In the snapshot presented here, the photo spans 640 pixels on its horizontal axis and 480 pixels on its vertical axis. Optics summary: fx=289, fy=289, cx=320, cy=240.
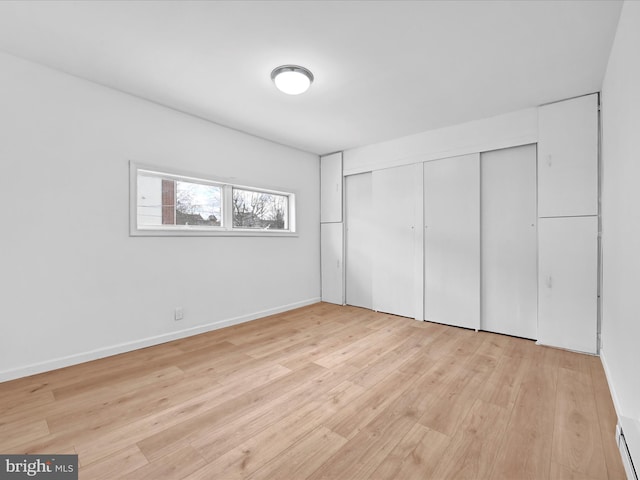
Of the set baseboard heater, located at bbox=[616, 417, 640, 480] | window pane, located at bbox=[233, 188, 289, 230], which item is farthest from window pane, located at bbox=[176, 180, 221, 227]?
baseboard heater, located at bbox=[616, 417, 640, 480]

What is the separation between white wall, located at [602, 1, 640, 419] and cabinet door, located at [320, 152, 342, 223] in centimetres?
323

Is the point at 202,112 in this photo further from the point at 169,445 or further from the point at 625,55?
the point at 625,55

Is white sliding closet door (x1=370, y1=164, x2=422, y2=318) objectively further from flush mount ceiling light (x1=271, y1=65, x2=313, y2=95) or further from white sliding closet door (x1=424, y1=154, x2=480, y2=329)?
flush mount ceiling light (x1=271, y1=65, x2=313, y2=95)

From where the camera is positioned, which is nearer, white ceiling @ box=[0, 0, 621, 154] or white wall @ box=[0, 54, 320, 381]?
white ceiling @ box=[0, 0, 621, 154]

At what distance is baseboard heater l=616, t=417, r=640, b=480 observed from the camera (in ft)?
4.23

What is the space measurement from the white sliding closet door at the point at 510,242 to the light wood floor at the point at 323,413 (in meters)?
0.45

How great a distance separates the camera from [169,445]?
1.60m

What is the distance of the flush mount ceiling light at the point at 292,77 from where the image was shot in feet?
8.11

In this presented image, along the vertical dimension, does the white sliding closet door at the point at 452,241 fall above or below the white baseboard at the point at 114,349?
above

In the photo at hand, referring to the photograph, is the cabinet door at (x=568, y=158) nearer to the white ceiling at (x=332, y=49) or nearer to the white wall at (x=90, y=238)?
the white ceiling at (x=332, y=49)

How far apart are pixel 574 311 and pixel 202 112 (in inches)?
177

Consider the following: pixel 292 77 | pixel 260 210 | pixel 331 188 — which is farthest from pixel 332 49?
pixel 331 188

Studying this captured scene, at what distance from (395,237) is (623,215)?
259cm

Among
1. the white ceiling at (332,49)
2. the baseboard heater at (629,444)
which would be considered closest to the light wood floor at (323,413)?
the baseboard heater at (629,444)
